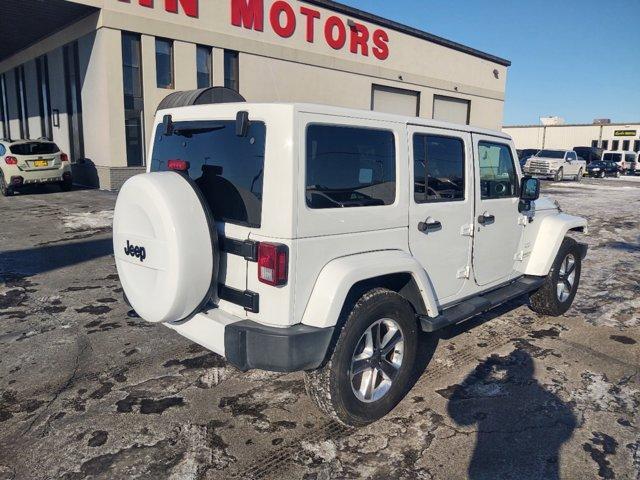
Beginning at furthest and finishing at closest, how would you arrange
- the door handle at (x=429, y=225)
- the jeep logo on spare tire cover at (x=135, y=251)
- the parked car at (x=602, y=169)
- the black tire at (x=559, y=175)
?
1. the parked car at (x=602, y=169)
2. the black tire at (x=559, y=175)
3. the door handle at (x=429, y=225)
4. the jeep logo on spare tire cover at (x=135, y=251)

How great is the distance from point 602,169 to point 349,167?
38.4m

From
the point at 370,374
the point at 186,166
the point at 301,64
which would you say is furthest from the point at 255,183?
the point at 301,64

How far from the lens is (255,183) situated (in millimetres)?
2928

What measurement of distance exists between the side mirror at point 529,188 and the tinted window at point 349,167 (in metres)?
1.88

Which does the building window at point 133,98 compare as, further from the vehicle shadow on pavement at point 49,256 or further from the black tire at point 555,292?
the black tire at point 555,292

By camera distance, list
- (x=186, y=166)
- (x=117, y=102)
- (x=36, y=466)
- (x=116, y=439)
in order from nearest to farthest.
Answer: (x=36, y=466)
(x=116, y=439)
(x=186, y=166)
(x=117, y=102)

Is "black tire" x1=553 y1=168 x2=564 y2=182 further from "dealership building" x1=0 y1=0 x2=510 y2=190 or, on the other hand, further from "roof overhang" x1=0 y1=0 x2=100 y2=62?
"roof overhang" x1=0 y1=0 x2=100 y2=62

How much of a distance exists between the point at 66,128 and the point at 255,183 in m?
18.7

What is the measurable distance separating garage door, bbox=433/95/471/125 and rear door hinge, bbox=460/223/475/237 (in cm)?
2352

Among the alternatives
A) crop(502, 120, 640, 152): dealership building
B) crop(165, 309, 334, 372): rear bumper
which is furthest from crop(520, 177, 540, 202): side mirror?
crop(502, 120, 640, 152): dealership building

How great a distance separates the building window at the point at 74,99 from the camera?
17.3 metres

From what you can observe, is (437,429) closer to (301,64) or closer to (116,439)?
(116,439)

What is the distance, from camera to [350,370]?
312cm

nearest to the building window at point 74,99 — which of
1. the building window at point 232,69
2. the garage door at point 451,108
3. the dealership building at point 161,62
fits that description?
the dealership building at point 161,62
